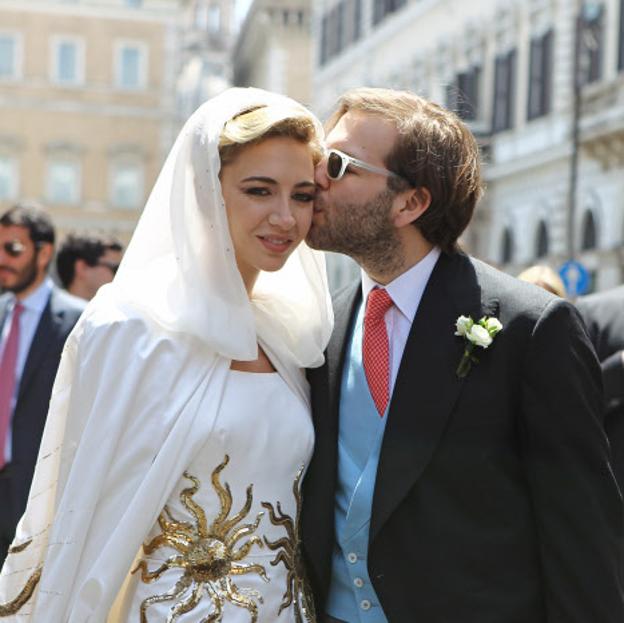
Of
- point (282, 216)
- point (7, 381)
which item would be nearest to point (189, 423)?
point (282, 216)

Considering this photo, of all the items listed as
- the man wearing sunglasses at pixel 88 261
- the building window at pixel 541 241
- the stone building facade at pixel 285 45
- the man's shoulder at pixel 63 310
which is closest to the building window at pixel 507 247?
the building window at pixel 541 241

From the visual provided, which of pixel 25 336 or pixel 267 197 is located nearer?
pixel 267 197

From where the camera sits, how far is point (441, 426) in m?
4.03

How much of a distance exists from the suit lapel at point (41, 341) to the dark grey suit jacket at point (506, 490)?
10.9 ft

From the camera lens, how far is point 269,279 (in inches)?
180

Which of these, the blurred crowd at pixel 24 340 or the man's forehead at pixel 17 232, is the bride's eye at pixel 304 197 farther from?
the man's forehead at pixel 17 232

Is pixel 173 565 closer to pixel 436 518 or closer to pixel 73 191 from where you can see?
pixel 436 518

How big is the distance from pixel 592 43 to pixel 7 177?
31130 millimetres

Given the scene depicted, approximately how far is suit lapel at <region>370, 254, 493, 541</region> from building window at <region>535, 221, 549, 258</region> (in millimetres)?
23698

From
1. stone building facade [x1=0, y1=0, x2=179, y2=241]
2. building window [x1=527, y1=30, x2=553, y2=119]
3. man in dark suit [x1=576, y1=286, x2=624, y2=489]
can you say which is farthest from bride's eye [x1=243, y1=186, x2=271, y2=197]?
stone building facade [x1=0, y1=0, x2=179, y2=241]

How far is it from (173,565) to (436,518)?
27.8 inches

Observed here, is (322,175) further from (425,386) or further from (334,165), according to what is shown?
(425,386)

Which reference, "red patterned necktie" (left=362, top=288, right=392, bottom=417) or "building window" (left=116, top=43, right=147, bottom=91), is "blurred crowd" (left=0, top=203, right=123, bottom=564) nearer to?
"red patterned necktie" (left=362, top=288, right=392, bottom=417)

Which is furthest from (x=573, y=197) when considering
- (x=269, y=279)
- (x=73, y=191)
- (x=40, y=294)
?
(x=73, y=191)
